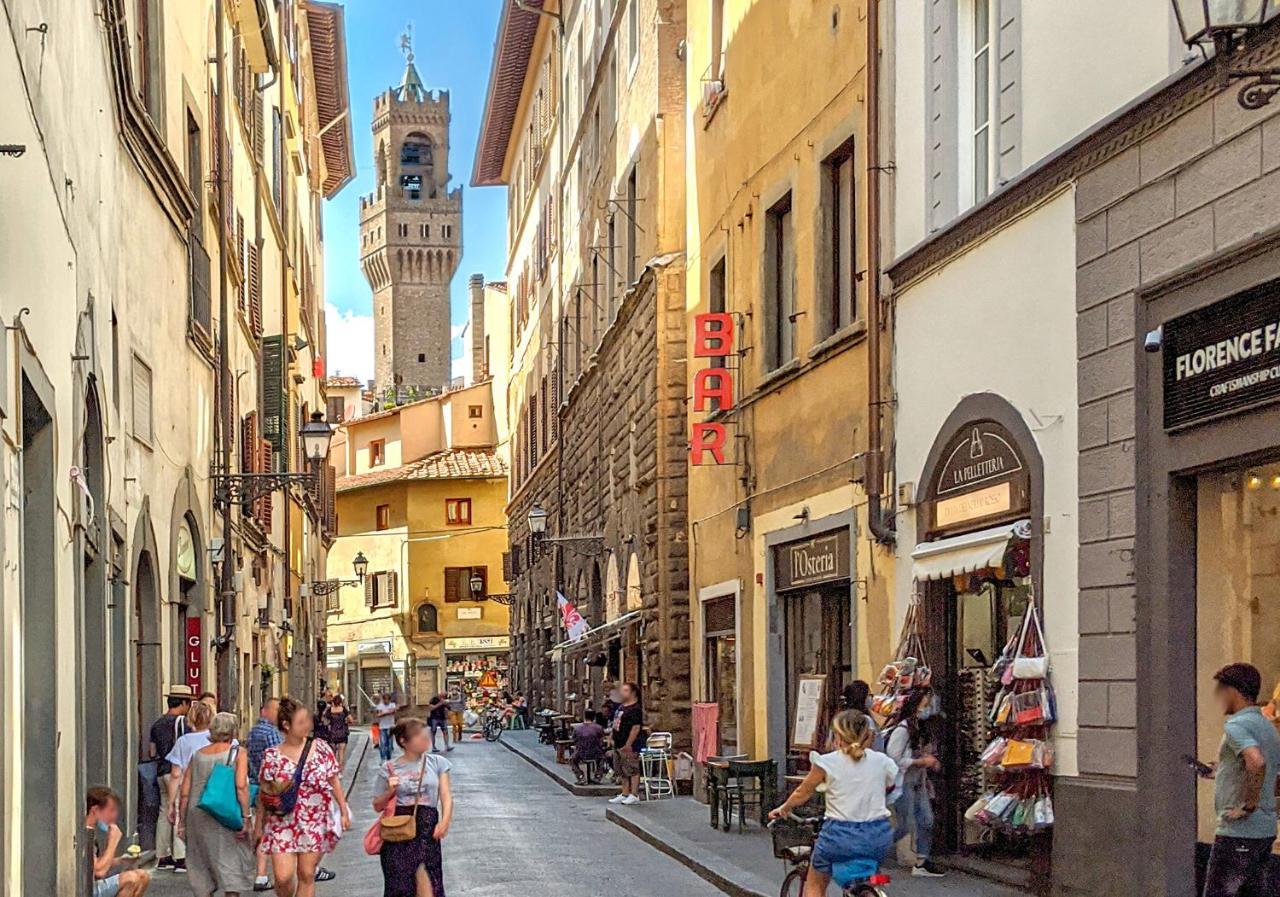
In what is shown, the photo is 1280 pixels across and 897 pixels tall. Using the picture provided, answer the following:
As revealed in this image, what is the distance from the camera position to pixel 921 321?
1677 cm

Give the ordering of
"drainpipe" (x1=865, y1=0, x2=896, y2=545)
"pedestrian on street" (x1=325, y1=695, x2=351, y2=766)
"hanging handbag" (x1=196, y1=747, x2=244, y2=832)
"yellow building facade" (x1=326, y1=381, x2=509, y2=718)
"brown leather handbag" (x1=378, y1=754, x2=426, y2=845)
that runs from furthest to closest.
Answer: "yellow building facade" (x1=326, y1=381, x2=509, y2=718) < "pedestrian on street" (x1=325, y1=695, x2=351, y2=766) < "drainpipe" (x1=865, y1=0, x2=896, y2=545) < "hanging handbag" (x1=196, y1=747, x2=244, y2=832) < "brown leather handbag" (x1=378, y1=754, x2=426, y2=845)

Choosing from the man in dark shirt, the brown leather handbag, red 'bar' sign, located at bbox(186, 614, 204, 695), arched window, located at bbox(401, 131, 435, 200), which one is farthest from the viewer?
arched window, located at bbox(401, 131, 435, 200)

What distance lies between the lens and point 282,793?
13.1m

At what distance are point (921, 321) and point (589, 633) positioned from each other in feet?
67.6

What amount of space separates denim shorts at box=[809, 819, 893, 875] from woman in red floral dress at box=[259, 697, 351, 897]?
336cm

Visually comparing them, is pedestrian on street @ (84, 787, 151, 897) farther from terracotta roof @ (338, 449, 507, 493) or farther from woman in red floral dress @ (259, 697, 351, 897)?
terracotta roof @ (338, 449, 507, 493)

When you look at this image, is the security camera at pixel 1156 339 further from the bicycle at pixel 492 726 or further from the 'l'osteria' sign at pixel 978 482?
the bicycle at pixel 492 726

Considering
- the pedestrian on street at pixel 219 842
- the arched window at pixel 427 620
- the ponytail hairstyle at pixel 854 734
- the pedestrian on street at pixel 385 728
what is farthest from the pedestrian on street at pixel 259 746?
the arched window at pixel 427 620

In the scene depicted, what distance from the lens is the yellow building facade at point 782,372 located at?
18.7m

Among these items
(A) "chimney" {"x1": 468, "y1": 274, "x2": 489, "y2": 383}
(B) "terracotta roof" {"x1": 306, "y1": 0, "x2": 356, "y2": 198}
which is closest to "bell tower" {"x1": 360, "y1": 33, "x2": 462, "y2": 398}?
(A) "chimney" {"x1": 468, "y1": 274, "x2": 489, "y2": 383}

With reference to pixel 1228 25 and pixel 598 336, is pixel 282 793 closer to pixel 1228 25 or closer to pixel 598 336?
pixel 1228 25

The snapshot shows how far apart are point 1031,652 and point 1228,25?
234 inches

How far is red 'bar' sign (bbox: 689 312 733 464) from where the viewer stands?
23234mm

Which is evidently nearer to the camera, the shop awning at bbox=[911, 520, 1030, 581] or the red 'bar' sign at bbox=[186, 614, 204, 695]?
the shop awning at bbox=[911, 520, 1030, 581]
